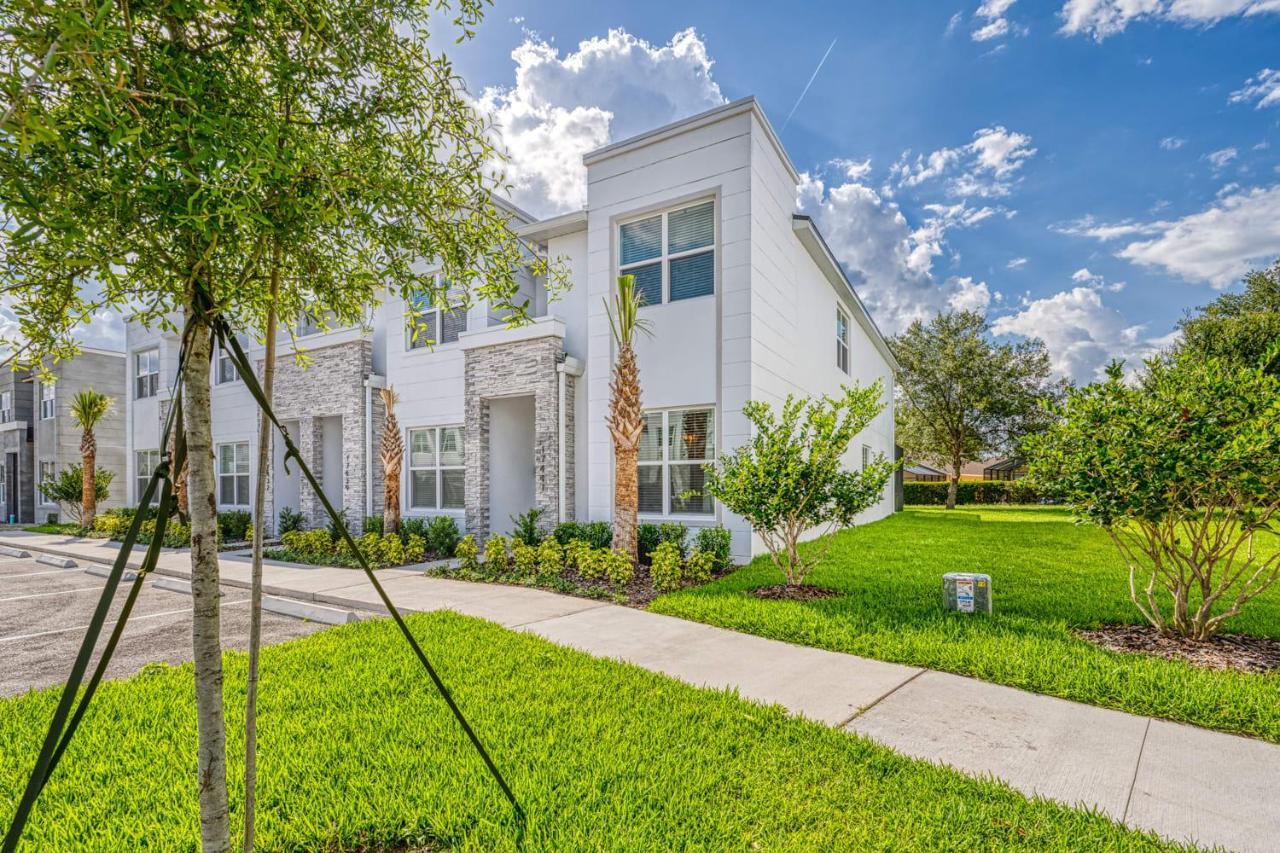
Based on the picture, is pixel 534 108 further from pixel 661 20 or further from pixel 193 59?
pixel 193 59

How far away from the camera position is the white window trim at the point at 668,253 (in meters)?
10.0

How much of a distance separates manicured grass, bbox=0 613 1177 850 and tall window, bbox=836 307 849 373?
13.1m

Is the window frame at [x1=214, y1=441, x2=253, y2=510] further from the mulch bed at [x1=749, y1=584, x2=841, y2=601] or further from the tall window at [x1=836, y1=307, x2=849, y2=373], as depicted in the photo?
the tall window at [x1=836, y1=307, x2=849, y2=373]

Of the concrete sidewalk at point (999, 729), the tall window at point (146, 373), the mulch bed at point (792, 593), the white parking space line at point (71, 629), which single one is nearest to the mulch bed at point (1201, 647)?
the concrete sidewalk at point (999, 729)

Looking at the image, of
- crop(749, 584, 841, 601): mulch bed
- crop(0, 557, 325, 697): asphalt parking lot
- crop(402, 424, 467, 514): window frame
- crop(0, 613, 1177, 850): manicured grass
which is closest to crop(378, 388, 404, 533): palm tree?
crop(402, 424, 467, 514): window frame

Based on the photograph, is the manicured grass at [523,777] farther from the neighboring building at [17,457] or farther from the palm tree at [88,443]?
the neighboring building at [17,457]

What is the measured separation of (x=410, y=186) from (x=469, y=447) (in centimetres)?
1022

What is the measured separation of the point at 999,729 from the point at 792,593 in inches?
144

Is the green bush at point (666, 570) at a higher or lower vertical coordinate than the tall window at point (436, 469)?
lower

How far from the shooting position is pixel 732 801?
302cm

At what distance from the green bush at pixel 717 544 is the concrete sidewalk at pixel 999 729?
2583 millimetres

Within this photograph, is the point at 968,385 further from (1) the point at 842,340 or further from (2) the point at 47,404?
(2) the point at 47,404

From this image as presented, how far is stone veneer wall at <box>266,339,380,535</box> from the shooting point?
44.9ft

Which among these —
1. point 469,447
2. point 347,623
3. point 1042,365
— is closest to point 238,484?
point 469,447
